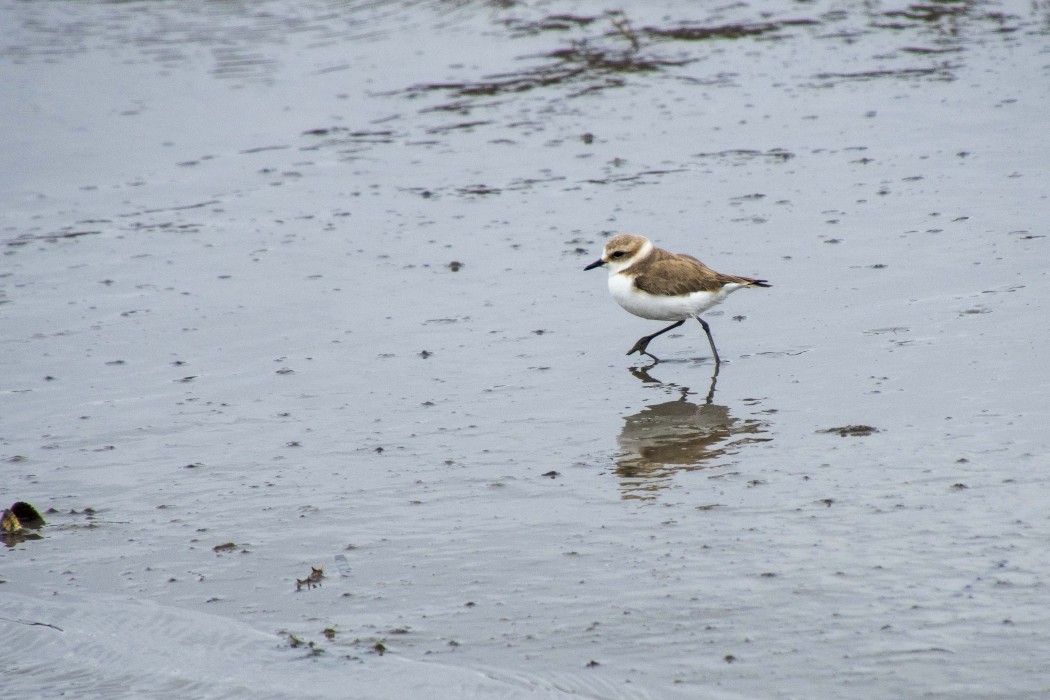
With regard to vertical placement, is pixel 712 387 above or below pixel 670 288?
below

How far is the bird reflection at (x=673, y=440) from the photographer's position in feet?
24.5

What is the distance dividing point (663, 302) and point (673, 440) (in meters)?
1.84

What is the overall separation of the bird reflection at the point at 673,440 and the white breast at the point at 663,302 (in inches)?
36.7

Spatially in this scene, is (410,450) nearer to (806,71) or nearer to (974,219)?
(974,219)

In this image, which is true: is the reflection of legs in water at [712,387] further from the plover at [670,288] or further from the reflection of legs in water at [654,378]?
the plover at [670,288]

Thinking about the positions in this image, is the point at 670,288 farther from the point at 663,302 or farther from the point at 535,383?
the point at 535,383

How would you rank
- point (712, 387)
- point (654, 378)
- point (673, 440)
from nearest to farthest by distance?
1. point (673, 440)
2. point (712, 387)
3. point (654, 378)

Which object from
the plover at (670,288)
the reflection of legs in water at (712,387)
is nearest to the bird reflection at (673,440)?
the reflection of legs in water at (712,387)

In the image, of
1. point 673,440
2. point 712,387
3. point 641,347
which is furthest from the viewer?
point 641,347

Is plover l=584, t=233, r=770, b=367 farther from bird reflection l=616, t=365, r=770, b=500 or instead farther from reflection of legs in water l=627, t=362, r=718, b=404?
bird reflection l=616, t=365, r=770, b=500

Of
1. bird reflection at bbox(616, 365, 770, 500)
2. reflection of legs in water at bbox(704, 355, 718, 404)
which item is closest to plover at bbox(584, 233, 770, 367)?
reflection of legs in water at bbox(704, 355, 718, 404)

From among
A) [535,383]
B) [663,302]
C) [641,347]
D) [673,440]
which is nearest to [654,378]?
[641,347]

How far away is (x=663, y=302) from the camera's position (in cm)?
969

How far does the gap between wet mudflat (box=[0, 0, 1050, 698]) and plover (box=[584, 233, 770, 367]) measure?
1.27 ft
